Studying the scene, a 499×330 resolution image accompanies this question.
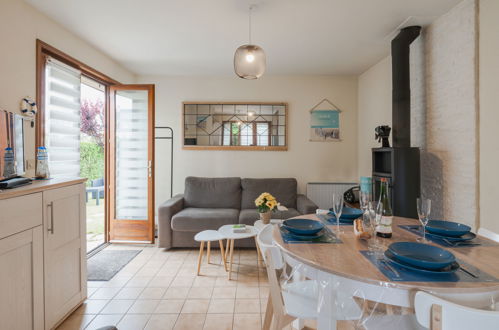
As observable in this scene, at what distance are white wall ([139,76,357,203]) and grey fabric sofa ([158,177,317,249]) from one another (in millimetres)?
311

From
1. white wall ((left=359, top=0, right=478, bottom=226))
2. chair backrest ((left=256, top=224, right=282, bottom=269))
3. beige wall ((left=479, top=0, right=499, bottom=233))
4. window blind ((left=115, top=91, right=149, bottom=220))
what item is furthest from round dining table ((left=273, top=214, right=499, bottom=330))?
window blind ((left=115, top=91, right=149, bottom=220))

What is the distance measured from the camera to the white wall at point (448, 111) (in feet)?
7.20

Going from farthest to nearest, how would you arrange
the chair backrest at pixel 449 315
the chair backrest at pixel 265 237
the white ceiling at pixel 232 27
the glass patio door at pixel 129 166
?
the glass patio door at pixel 129 166 < the white ceiling at pixel 232 27 < the chair backrest at pixel 265 237 < the chair backrest at pixel 449 315

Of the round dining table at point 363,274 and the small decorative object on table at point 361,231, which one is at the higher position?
the small decorative object on table at point 361,231

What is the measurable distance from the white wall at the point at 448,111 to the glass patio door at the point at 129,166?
11.5ft

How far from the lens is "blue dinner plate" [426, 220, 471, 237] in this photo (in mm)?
1321

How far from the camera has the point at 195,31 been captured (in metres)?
2.78

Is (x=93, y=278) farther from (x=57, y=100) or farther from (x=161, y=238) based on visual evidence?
(x=57, y=100)

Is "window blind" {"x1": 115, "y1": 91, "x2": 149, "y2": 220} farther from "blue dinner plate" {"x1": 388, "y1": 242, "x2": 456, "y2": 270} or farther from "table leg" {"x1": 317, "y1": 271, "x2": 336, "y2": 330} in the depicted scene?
"blue dinner plate" {"x1": 388, "y1": 242, "x2": 456, "y2": 270}

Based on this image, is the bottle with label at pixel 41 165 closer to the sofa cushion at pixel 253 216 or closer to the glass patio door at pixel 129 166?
the glass patio door at pixel 129 166

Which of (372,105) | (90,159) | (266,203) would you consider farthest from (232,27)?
(90,159)

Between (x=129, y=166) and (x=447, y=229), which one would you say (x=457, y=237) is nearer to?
(x=447, y=229)

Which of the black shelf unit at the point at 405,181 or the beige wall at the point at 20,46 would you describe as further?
the black shelf unit at the point at 405,181

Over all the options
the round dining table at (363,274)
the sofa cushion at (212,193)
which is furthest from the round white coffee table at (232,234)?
the round dining table at (363,274)
